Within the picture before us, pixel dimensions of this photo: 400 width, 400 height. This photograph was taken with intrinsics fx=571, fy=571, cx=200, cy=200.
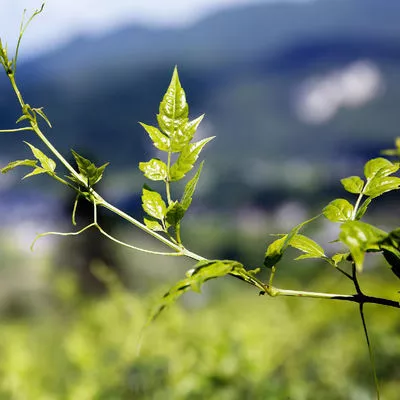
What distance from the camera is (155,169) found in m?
0.32

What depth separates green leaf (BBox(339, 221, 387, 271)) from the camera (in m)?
0.22

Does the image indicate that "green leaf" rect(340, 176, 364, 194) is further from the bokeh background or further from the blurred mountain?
the blurred mountain

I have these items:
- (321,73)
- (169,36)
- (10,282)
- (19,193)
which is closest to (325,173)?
(19,193)

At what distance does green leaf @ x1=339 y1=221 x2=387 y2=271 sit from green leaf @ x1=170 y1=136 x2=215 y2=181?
98mm

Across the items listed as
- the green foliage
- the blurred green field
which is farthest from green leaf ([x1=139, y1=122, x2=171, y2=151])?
the blurred green field

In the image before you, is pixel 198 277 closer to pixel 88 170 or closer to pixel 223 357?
pixel 88 170

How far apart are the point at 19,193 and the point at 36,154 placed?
14106mm

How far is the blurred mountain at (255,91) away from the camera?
27.4 metres

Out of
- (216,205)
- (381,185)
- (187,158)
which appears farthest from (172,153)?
(216,205)

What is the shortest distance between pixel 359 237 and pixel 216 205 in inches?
648

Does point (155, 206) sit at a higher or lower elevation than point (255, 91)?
higher

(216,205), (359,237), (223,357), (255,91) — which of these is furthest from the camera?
(255,91)

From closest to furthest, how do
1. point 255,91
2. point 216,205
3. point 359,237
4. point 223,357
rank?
point 359,237, point 223,357, point 216,205, point 255,91

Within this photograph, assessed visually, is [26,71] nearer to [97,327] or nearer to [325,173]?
[325,173]
